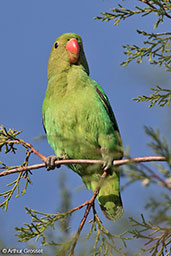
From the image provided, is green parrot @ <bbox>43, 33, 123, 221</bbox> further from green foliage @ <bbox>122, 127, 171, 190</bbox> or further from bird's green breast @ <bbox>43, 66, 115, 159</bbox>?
green foliage @ <bbox>122, 127, 171, 190</bbox>

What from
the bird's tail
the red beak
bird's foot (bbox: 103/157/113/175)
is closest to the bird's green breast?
the red beak

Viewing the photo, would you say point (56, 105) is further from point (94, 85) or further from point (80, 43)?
point (80, 43)

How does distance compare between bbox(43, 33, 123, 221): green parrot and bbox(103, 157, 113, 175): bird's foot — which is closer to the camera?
bbox(103, 157, 113, 175): bird's foot

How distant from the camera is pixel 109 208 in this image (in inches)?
146

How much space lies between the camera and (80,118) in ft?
11.3

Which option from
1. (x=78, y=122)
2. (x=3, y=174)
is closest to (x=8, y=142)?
(x=3, y=174)

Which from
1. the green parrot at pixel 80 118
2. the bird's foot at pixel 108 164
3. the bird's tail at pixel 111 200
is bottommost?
the bird's foot at pixel 108 164

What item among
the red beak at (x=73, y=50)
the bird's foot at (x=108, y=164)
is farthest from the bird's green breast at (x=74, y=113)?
the bird's foot at (x=108, y=164)

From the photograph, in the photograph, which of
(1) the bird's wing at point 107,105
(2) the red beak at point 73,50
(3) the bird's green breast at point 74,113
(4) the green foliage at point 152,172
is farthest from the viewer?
(2) the red beak at point 73,50

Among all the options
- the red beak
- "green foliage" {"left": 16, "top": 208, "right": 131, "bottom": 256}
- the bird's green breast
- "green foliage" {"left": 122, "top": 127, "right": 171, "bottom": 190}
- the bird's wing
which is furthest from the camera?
the red beak

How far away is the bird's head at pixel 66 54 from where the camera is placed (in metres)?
4.10

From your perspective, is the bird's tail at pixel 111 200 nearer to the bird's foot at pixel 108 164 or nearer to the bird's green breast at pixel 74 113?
the bird's green breast at pixel 74 113

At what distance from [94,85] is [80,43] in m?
0.85

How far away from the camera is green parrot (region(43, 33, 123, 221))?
3426 millimetres
